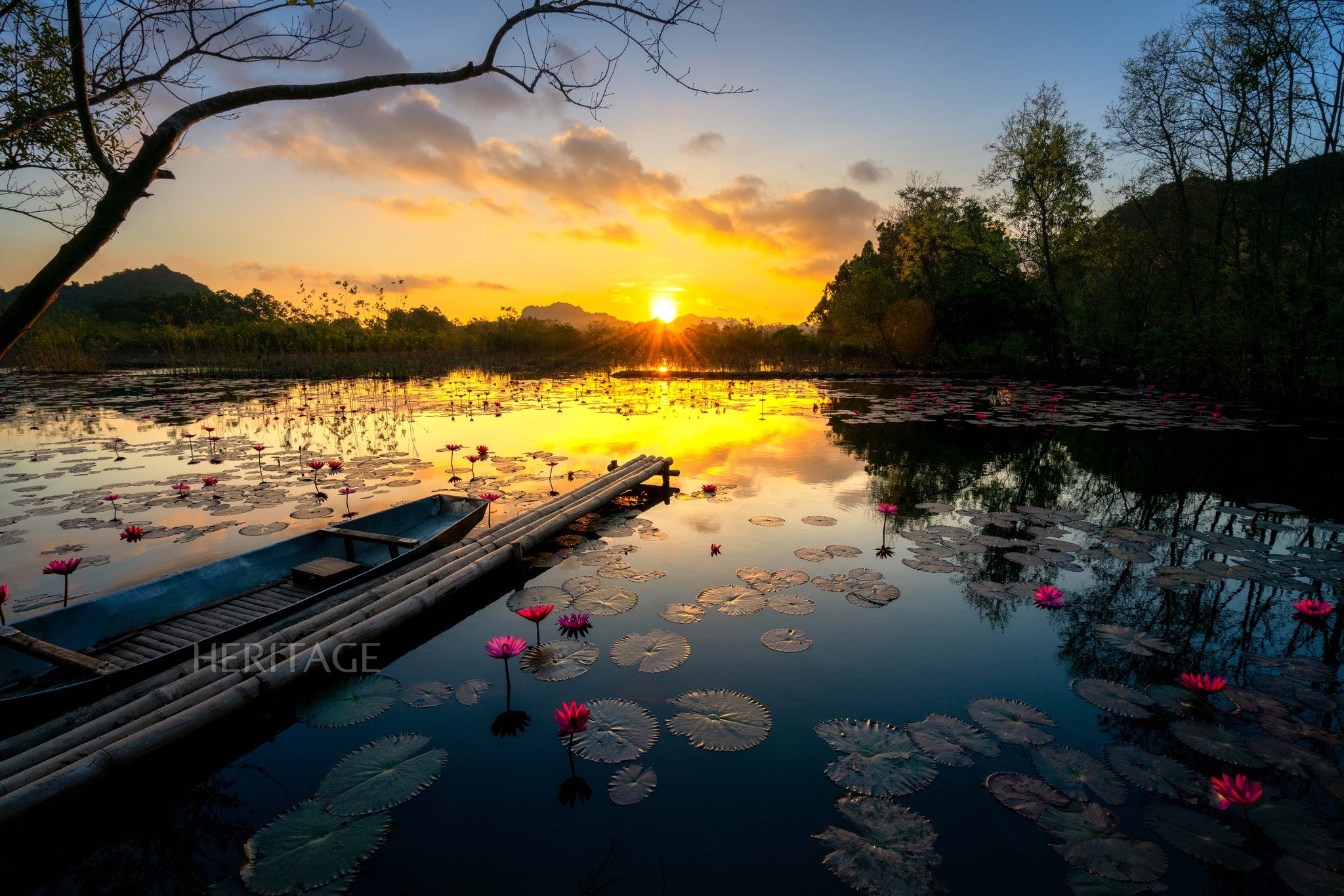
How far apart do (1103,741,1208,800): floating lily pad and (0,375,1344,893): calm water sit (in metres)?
0.06

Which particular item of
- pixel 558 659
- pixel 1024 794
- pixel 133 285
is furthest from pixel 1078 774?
pixel 133 285

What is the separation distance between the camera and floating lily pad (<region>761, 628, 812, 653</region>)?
3213mm

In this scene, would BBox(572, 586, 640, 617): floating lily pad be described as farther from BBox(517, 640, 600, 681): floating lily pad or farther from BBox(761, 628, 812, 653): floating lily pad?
BBox(761, 628, 812, 653): floating lily pad

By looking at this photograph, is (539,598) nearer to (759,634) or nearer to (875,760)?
(759,634)

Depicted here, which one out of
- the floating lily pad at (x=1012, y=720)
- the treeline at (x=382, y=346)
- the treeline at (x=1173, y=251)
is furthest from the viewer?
the treeline at (x=382, y=346)

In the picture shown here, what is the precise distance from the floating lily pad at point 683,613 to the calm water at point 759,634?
2.9 inches

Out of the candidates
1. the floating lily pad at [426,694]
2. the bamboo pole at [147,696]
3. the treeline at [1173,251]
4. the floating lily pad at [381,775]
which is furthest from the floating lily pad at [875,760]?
the treeline at [1173,251]

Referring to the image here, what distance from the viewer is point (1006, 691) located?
284 centimetres

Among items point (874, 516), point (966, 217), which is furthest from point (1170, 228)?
point (874, 516)

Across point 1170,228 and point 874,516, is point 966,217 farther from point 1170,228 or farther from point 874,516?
point 874,516

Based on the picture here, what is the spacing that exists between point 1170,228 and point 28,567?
24.1 meters

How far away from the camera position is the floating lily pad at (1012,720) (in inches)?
95.9

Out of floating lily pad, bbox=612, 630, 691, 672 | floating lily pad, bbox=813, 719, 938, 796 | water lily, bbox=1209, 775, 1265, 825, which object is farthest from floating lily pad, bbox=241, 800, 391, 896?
water lily, bbox=1209, 775, 1265, 825

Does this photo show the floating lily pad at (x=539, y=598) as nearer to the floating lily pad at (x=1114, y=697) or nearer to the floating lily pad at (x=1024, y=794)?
the floating lily pad at (x=1024, y=794)
